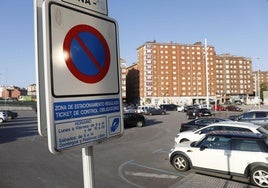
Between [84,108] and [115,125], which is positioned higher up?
[84,108]

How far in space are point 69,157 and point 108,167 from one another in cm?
263

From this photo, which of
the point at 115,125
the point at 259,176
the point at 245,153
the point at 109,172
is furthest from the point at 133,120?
the point at 115,125

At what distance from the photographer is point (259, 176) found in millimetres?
8852

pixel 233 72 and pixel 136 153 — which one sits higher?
pixel 233 72

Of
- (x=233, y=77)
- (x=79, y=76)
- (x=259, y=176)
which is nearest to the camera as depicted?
(x=79, y=76)

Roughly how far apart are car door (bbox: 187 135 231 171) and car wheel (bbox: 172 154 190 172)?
32 centimetres

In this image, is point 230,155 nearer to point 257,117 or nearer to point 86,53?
point 86,53

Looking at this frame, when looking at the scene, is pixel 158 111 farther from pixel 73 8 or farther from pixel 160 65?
pixel 160 65

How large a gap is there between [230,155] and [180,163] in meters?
2.03

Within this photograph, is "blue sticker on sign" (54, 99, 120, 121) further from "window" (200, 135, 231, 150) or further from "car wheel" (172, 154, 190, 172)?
"car wheel" (172, 154, 190, 172)

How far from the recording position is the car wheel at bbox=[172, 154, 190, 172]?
10.7 m

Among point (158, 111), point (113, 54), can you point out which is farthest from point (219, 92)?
point (113, 54)

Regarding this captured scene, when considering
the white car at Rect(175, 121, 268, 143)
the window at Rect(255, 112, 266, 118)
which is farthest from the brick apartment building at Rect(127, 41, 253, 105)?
the white car at Rect(175, 121, 268, 143)

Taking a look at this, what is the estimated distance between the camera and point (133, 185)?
353 inches
